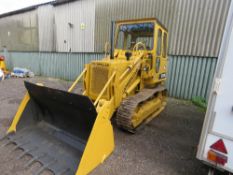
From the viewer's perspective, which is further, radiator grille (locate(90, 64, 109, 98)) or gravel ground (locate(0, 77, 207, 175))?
radiator grille (locate(90, 64, 109, 98))

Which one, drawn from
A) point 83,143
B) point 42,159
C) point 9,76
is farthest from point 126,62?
point 9,76

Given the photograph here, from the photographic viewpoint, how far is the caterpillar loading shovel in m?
2.21

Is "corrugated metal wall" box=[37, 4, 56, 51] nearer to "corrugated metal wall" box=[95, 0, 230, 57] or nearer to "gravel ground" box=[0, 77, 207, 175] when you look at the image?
"corrugated metal wall" box=[95, 0, 230, 57]

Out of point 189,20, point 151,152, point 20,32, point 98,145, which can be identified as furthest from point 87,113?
point 20,32

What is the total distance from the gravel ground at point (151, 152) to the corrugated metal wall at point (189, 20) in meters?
2.76

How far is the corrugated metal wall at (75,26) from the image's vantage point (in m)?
8.25

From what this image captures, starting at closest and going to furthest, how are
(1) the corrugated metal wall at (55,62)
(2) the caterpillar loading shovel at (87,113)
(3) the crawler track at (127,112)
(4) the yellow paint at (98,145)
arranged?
(4) the yellow paint at (98,145)
(2) the caterpillar loading shovel at (87,113)
(3) the crawler track at (127,112)
(1) the corrugated metal wall at (55,62)

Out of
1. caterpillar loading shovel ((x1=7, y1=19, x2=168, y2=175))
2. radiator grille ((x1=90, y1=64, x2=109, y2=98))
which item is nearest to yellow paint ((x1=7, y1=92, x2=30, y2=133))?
caterpillar loading shovel ((x1=7, y1=19, x2=168, y2=175))

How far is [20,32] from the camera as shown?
12.5 m

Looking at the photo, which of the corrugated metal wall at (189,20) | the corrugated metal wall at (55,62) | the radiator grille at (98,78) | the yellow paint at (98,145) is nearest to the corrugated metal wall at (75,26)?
the corrugated metal wall at (55,62)

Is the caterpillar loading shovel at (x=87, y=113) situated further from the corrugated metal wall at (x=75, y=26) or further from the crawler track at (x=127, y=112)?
the corrugated metal wall at (x=75, y=26)

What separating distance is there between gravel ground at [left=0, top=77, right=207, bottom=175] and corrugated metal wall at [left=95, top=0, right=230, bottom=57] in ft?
9.06

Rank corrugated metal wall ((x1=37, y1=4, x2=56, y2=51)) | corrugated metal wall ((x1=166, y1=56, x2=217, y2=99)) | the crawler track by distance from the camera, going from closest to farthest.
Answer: the crawler track, corrugated metal wall ((x1=166, y1=56, x2=217, y2=99)), corrugated metal wall ((x1=37, y1=4, x2=56, y2=51))

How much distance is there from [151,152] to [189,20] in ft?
16.7
